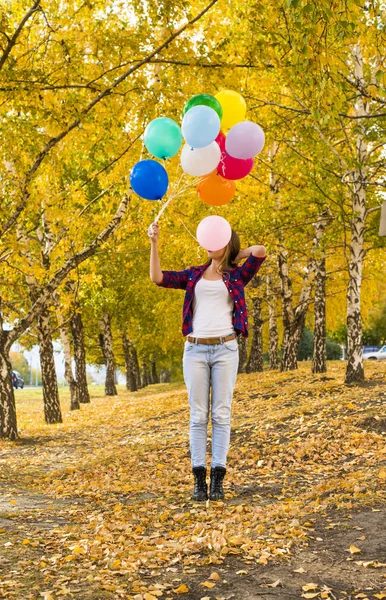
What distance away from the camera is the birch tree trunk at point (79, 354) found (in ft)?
72.4

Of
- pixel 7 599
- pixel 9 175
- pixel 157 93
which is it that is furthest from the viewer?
pixel 9 175

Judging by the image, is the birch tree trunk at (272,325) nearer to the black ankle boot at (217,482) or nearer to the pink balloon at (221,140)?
the pink balloon at (221,140)

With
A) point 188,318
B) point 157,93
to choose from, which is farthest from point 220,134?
point 157,93

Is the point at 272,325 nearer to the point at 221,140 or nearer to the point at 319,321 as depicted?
the point at 319,321

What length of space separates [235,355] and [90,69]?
17.7 ft

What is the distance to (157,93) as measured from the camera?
8727 mm

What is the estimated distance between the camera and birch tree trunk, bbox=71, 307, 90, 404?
22.1 metres

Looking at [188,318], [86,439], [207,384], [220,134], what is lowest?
[86,439]

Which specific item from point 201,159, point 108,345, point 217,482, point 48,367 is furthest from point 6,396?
point 108,345

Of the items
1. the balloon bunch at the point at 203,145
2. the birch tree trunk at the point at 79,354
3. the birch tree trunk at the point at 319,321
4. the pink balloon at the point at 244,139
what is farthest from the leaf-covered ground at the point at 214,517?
the birch tree trunk at the point at 79,354

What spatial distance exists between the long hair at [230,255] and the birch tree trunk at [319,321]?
427 inches

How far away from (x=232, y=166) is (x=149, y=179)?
2.61 ft

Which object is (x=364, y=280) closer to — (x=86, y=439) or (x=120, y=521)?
(x=86, y=439)

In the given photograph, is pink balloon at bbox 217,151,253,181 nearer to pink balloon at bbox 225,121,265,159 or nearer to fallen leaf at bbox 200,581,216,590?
pink balloon at bbox 225,121,265,159
